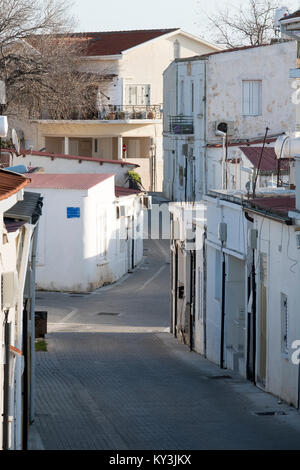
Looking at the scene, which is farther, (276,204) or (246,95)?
(246,95)

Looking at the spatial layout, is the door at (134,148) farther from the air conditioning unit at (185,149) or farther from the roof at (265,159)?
the roof at (265,159)

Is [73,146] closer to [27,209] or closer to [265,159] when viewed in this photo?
[265,159]

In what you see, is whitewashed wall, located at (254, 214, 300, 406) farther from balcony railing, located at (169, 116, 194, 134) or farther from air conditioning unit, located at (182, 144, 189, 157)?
balcony railing, located at (169, 116, 194, 134)

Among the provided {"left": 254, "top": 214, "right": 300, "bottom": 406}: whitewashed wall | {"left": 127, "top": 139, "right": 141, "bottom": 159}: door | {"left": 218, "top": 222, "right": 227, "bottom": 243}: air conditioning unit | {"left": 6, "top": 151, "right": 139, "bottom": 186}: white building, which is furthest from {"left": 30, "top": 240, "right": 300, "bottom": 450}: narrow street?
{"left": 127, "top": 139, "right": 141, "bottom": 159}: door

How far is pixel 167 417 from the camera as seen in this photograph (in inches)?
640

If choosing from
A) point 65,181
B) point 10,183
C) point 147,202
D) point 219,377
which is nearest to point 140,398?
point 219,377

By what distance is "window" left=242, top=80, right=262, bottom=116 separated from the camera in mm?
45703

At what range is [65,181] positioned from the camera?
117 ft

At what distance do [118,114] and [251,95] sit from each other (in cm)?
1459

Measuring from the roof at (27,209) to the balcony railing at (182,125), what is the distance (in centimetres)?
3226

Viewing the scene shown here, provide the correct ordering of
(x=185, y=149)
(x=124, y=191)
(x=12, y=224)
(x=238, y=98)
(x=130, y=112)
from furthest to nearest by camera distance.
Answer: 1. (x=130, y=112)
2. (x=185, y=149)
3. (x=238, y=98)
4. (x=124, y=191)
5. (x=12, y=224)

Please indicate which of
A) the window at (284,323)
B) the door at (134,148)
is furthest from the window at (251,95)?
the window at (284,323)

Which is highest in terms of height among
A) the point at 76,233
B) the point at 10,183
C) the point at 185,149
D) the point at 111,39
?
the point at 111,39

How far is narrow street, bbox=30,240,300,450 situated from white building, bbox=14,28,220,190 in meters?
30.0
